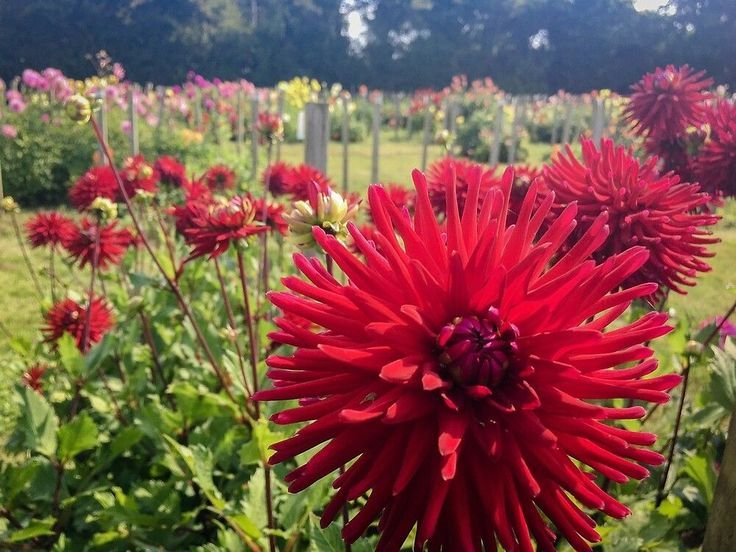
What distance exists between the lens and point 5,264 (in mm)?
5301

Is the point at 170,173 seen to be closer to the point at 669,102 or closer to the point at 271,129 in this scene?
the point at 271,129

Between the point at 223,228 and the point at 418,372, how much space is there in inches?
39.6

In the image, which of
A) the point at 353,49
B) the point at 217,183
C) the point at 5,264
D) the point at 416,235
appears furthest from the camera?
the point at 353,49

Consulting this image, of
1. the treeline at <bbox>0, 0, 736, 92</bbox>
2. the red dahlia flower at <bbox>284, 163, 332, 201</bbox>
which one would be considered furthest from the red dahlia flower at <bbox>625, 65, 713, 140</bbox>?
the treeline at <bbox>0, 0, 736, 92</bbox>

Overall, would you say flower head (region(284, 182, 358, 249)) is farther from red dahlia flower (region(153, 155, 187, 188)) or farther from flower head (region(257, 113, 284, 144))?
red dahlia flower (region(153, 155, 187, 188))

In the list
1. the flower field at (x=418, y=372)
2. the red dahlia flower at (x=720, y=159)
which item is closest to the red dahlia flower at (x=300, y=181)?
the flower field at (x=418, y=372)

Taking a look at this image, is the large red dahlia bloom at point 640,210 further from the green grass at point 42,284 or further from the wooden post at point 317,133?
the wooden post at point 317,133

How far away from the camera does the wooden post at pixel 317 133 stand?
4121 millimetres

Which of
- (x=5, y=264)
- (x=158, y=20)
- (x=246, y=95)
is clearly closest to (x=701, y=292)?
(x=5, y=264)

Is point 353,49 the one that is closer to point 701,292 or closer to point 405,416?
point 701,292

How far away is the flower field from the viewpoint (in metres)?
0.65

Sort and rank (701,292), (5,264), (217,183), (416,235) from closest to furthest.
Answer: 1. (416,235)
2. (217,183)
3. (701,292)
4. (5,264)

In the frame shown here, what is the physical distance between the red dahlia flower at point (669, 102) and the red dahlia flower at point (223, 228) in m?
1.14

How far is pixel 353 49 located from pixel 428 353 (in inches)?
1476
